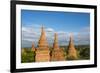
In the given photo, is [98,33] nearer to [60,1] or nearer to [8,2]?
[60,1]

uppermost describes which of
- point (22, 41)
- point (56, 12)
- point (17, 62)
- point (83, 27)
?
point (56, 12)

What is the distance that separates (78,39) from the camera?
1.97 m

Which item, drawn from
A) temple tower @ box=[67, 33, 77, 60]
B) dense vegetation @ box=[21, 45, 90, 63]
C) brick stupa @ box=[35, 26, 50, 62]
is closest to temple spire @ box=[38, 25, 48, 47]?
brick stupa @ box=[35, 26, 50, 62]

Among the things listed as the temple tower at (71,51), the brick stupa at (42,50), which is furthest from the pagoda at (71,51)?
the brick stupa at (42,50)

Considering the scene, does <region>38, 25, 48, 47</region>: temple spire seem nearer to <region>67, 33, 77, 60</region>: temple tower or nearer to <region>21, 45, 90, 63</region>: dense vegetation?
<region>21, 45, 90, 63</region>: dense vegetation

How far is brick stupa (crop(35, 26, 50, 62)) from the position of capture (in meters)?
1.85

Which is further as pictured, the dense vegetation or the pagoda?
the pagoda

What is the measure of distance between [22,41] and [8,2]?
1.20 ft

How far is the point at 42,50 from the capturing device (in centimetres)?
186

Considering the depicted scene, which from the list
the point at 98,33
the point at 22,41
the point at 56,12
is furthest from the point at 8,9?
the point at 98,33

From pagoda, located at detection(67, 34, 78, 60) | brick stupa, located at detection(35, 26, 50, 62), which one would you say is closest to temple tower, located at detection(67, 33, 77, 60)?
pagoda, located at detection(67, 34, 78, 60)

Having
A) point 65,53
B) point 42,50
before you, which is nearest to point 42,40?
point 42,50

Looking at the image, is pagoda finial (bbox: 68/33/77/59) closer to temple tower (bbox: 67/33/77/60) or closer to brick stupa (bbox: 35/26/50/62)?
temple tower (bbox: 67/33/77/60)

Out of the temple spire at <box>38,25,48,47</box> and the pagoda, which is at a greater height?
the temple spire at <box>38,25,48,47</box>
